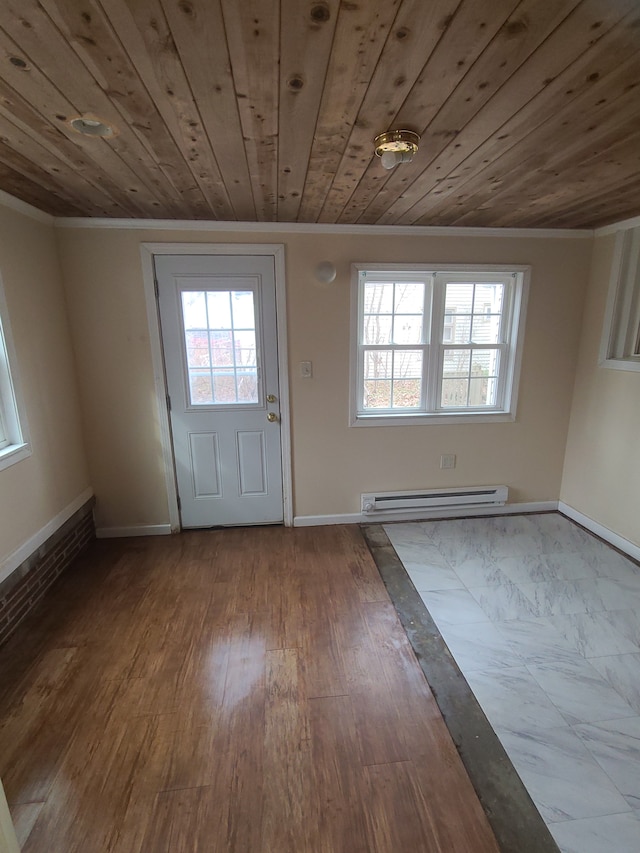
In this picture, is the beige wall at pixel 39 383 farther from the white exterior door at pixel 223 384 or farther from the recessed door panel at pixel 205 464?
the recessed door panel at pixel 205 464

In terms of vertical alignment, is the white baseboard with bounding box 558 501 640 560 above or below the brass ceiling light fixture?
below

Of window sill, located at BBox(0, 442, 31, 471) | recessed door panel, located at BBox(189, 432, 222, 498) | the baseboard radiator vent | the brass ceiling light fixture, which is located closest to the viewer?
the brass ceiling light fixture

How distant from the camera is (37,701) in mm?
1714

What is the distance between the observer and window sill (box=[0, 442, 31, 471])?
6.82 feet

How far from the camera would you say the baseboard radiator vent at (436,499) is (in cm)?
326

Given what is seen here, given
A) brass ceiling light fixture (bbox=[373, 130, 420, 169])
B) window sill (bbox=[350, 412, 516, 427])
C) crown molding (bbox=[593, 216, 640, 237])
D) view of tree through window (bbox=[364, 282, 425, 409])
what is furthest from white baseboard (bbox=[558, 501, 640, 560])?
brass ceiling light fixture (bbox=[373, 130, 420, 169])

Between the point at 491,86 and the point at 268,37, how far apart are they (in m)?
0.71

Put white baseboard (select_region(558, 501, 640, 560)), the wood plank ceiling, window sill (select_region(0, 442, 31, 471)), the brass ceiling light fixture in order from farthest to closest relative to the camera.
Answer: white baseboard (select_region(558, 501, 640, 560))
window sill (select_region(0, 442, 31, 471))
the brass ceiling light fixture
the wood plank ceiling

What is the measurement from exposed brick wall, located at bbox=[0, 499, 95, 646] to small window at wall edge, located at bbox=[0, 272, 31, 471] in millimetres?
621

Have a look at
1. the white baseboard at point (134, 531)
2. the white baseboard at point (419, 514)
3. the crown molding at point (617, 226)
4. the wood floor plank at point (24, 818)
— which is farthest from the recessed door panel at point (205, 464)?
the crown molding at point (617, 226)

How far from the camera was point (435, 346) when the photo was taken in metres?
3.10

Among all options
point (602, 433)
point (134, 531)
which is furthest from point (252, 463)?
point (602, 433)

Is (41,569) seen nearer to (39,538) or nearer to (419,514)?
(39,538)

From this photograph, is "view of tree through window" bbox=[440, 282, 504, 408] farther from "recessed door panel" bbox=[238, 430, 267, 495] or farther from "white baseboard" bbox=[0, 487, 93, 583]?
"white baseboard" bbox=[0, 487, 93, 583]
